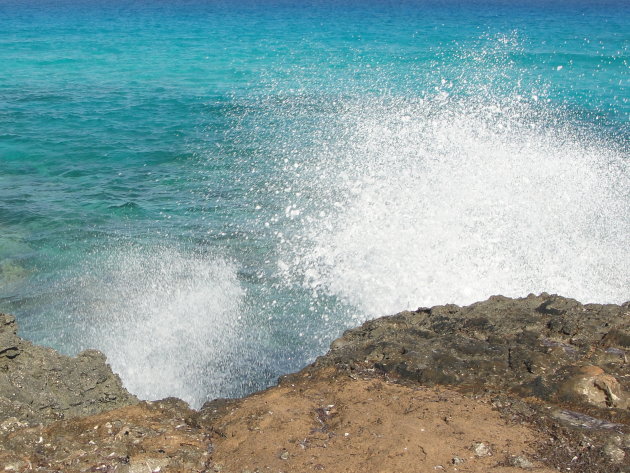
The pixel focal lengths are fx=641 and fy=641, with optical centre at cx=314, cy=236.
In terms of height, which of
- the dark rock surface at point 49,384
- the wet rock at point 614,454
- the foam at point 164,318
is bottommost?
the foam at point 164,318

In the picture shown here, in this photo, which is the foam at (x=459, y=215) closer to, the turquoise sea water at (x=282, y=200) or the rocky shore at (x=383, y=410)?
the turquoise sea water at (x=282, y=200)

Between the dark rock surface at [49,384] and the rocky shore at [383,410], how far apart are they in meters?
0.01

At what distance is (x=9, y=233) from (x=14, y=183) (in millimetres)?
2595

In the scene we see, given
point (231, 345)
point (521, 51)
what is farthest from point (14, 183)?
point (521, 51)

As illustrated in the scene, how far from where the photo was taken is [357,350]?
19.3ft

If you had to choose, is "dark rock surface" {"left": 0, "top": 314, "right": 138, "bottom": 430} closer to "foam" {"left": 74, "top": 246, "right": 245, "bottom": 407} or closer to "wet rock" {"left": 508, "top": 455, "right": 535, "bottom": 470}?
"foam" {"left": 74, "top": 246, "right": 245, "bottom": 407}

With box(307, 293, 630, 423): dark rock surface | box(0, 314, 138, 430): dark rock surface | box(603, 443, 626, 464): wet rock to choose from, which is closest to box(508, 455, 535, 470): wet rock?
box(603, 443, 626, 464): wet rock

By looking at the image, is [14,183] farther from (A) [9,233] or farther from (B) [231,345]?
(B) [231,345]

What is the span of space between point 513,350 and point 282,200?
23.4 feet

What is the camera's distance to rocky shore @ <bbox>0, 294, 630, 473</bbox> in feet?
14.5

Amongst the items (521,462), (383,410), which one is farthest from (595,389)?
(383,410)

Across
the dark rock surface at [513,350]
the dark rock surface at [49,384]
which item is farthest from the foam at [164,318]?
the dark rock surface at [513,350]

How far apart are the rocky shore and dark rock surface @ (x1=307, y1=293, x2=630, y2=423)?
14mm

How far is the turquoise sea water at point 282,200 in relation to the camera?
8430 mm
